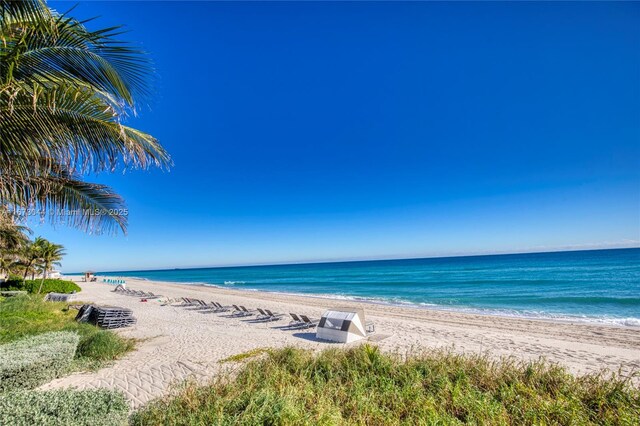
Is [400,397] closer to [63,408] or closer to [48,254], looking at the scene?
[63,408]

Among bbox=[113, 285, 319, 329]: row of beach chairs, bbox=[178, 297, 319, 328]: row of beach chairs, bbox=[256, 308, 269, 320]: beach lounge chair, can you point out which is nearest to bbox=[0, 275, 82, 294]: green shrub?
bbox=[113, 285, 319, 329]: row of beach chairs

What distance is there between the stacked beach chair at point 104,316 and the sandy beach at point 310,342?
1.67 ft

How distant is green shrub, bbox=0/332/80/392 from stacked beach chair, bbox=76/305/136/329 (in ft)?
16.5

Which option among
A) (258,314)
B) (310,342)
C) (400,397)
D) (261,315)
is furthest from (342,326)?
(258,314)

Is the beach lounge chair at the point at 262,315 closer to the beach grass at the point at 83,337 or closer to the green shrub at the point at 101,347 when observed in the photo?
the beach grass at the point at 83,337

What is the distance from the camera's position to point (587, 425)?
12.2 ft

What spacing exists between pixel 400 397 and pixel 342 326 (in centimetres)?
561

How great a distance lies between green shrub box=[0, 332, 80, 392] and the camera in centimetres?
500

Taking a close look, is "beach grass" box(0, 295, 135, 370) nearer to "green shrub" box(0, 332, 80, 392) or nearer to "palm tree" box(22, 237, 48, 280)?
"green shrub" box(0, 332, 80, 392)

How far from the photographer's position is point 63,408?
10.6ft

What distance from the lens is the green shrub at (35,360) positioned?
500 cm

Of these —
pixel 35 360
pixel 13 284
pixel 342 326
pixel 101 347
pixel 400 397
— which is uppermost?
pixel 13 284

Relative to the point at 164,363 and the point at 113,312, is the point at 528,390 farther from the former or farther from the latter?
the point at 113,312

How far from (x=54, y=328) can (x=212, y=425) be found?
8.81 m
